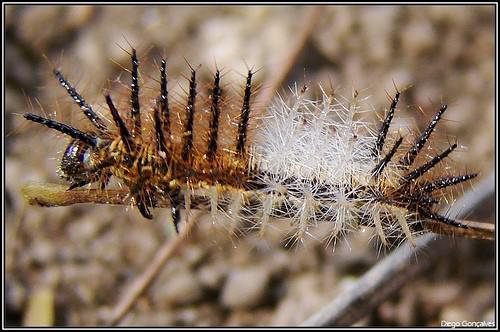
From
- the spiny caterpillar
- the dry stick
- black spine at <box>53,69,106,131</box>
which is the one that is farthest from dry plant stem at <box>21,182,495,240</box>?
the dry stick

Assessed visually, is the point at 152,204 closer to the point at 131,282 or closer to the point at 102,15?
the point at 131,282

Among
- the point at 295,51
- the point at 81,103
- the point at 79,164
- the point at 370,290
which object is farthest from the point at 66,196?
the point at 295,51

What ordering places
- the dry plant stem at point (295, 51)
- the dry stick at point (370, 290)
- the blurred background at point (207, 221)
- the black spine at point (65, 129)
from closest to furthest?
the black spine at point (65, 129) → the dry stick at point (370, 290) → the blurred background at point (207, 221) → the dry plant stem at point (295, 51)

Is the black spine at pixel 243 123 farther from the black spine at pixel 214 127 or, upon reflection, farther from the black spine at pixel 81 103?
the black spine at pixel 81 103

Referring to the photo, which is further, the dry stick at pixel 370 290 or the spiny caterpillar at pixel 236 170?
the dry stick at pixel 370 290

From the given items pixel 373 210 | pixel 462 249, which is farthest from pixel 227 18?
pixel 373 210

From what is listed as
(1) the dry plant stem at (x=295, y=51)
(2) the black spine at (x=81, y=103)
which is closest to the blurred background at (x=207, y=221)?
(1) the dry plant stem at (x=295, y=51)
